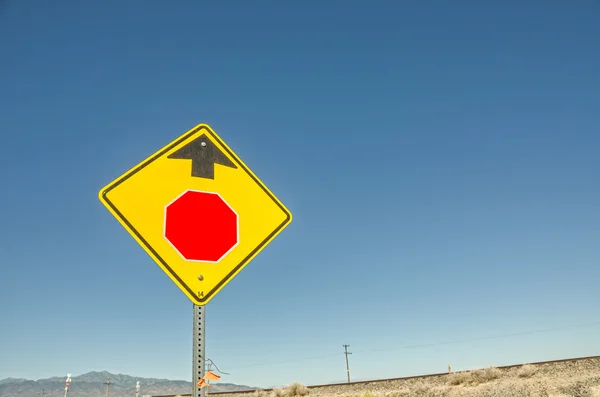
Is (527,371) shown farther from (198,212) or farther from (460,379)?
(198,212)

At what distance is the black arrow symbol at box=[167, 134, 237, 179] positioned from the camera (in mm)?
3295

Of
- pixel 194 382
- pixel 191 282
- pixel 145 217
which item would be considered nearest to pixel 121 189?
pixel 145 217

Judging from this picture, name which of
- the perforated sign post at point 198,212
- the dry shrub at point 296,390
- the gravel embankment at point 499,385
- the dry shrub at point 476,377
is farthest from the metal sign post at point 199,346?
the dry shrub at point 296,390

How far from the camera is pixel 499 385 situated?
1371 centimetres

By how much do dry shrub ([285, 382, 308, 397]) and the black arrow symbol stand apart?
21.6m

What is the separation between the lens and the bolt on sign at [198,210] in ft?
9.63

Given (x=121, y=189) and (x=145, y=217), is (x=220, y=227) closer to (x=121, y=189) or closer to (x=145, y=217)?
(x=145, y=217)

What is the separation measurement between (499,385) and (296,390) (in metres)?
11.8

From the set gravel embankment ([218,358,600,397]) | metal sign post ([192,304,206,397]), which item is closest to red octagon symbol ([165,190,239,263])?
metal sign post ([192,304,206,397])

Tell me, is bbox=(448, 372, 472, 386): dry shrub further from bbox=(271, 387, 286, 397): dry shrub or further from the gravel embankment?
bbox=(271, 387, 286, 397): dry shrub

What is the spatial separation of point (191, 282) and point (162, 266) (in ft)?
0.70

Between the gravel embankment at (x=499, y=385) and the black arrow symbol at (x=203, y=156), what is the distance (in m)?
10.5

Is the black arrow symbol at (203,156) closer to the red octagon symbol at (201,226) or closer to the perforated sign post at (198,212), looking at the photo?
the perforated sign post at (198,212)

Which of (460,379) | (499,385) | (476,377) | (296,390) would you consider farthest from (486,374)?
(296,390)
